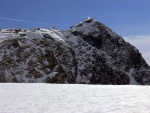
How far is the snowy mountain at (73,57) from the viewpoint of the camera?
316 feet

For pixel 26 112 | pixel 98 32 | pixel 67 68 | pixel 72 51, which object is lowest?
pixel 26 112

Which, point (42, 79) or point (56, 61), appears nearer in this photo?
point (42, 79)

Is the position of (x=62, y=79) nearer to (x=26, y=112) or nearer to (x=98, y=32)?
(x=98, y=32)

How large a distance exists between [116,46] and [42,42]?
51.3 meters

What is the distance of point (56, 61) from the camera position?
347ft

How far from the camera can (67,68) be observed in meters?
107

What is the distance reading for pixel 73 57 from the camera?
385ft

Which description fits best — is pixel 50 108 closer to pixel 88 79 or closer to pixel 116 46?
pixel 88 79

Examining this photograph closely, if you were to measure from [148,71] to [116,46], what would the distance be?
22422 millimetres

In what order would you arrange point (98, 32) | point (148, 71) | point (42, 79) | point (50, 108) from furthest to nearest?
point (98, 32)
point (148, 71)
point (42, 79)
point (50, 108)

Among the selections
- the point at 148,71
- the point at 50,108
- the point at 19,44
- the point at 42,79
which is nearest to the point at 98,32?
the point at 148,71

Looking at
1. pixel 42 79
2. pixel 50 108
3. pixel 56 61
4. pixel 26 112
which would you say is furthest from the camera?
pixel 56 61

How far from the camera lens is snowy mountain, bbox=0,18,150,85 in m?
96.2

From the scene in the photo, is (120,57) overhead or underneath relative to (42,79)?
overhead
